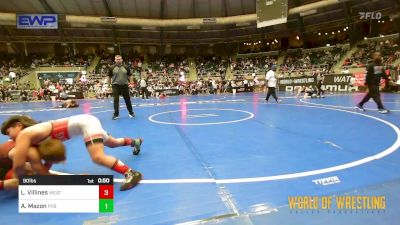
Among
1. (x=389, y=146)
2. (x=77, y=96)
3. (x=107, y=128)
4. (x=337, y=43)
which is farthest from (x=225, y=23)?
(x=389, y=146)

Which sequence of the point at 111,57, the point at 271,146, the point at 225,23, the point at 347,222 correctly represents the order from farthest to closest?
the point at 111,57 → the point at 225,23 → the point at 271,146 → the point at 347,222

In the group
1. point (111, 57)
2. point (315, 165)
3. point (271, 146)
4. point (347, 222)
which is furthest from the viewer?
point (111, 57)

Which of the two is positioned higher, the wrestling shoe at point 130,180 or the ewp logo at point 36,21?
the ewp logo at point 36,21

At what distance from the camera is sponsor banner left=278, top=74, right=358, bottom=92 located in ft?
61.4

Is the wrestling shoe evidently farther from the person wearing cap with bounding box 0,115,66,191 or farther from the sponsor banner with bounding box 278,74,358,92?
the sponsor banner with bounding box 278,74,358,92

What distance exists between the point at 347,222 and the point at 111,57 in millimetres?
34647

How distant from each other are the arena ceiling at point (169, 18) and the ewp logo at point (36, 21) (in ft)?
6.31

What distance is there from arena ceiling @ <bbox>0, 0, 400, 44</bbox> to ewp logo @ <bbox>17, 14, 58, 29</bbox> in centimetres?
192

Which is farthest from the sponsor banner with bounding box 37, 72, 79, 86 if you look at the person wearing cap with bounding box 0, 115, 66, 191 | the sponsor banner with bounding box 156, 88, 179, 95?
Result: the person wearing cap with bounding box 0, 115, 66, 191

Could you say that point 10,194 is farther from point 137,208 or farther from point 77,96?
point 77,96

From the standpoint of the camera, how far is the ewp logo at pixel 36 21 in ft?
78.2

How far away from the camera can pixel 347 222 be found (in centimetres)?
218
